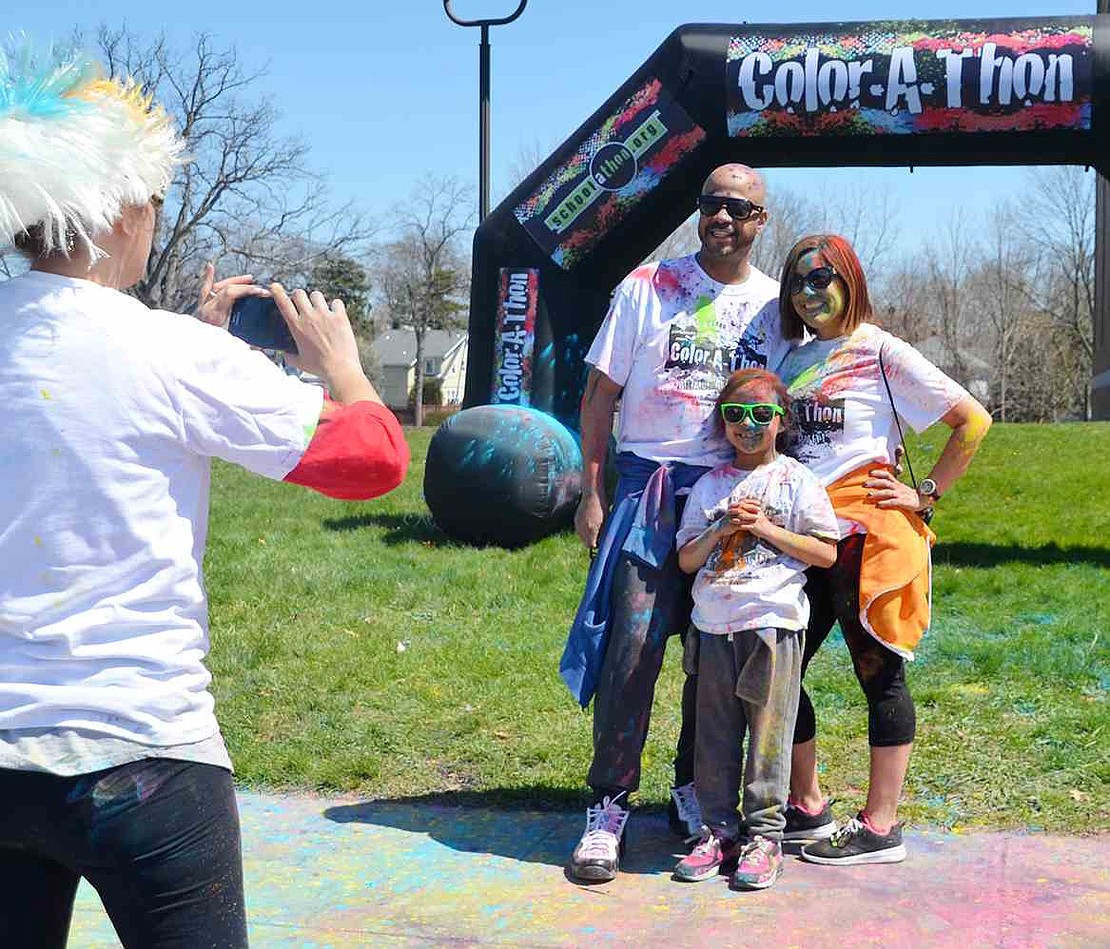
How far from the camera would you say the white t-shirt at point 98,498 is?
1926mm

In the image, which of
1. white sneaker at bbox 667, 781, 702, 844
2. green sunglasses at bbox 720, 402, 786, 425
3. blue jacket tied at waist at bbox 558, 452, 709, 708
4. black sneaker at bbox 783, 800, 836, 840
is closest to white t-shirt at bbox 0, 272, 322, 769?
green sunglasses at bbox 720, 402, 786, 425

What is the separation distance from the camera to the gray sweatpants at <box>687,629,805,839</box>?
395 cm

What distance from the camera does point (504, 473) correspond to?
964 centimetres

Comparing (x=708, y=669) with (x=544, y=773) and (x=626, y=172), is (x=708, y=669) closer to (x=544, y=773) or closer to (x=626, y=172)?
(x=544, y=773)

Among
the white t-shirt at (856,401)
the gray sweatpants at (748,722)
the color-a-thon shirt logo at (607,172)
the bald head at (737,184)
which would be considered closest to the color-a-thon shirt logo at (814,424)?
the white t-shirt at (856,401)

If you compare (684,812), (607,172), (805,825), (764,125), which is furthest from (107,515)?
(607,172)

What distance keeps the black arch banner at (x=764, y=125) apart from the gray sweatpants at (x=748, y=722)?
5556mm

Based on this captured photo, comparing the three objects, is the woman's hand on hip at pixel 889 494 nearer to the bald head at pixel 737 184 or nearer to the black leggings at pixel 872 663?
the black leggings at pixel 872 663

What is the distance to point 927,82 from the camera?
8570 millimetres

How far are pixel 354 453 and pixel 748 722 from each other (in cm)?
226

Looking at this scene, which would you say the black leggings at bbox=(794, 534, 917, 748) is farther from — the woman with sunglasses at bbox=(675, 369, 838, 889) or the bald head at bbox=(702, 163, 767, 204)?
the bald head at bbox=(702, 163, 767, 204)

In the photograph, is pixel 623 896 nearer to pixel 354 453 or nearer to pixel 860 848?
pixel 860 848

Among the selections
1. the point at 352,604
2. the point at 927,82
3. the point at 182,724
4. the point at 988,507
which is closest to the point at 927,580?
the point at 182,724

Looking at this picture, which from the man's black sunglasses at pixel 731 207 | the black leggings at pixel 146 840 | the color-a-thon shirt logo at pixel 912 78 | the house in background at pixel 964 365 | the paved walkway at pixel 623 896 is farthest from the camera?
the house in background at pixel 964 365
